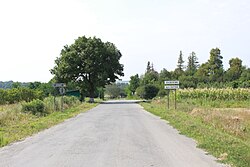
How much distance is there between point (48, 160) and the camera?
10.1 metres

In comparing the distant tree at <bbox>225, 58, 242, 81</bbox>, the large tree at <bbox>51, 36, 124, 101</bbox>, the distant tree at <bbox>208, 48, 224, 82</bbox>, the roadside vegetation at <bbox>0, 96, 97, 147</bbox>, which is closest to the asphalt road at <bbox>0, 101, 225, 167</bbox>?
the roadside vegetation at <bbox>0, 96, 97, 147</bbox>

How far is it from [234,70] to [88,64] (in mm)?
45332

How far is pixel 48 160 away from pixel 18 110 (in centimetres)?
1693

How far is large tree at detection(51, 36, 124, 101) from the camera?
209 feet

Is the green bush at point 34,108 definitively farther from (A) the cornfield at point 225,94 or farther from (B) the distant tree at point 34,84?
(B) the distant tree at point 34,84

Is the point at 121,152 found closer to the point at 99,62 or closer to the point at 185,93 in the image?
the point at 185,93

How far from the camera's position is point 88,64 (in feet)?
205

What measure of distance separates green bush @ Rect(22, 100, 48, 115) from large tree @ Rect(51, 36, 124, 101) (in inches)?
1308

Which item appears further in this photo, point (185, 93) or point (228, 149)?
point (185, 93)

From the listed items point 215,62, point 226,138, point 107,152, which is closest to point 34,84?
point 215,62

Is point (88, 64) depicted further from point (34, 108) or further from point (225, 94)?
point (34, 108)

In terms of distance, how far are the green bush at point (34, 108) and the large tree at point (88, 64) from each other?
33218 mm

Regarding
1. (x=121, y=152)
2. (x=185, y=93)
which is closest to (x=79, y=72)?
(x=185, y=93)

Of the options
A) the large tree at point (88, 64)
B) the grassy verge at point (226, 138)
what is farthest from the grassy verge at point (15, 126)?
the large tree at point (88, 64)
